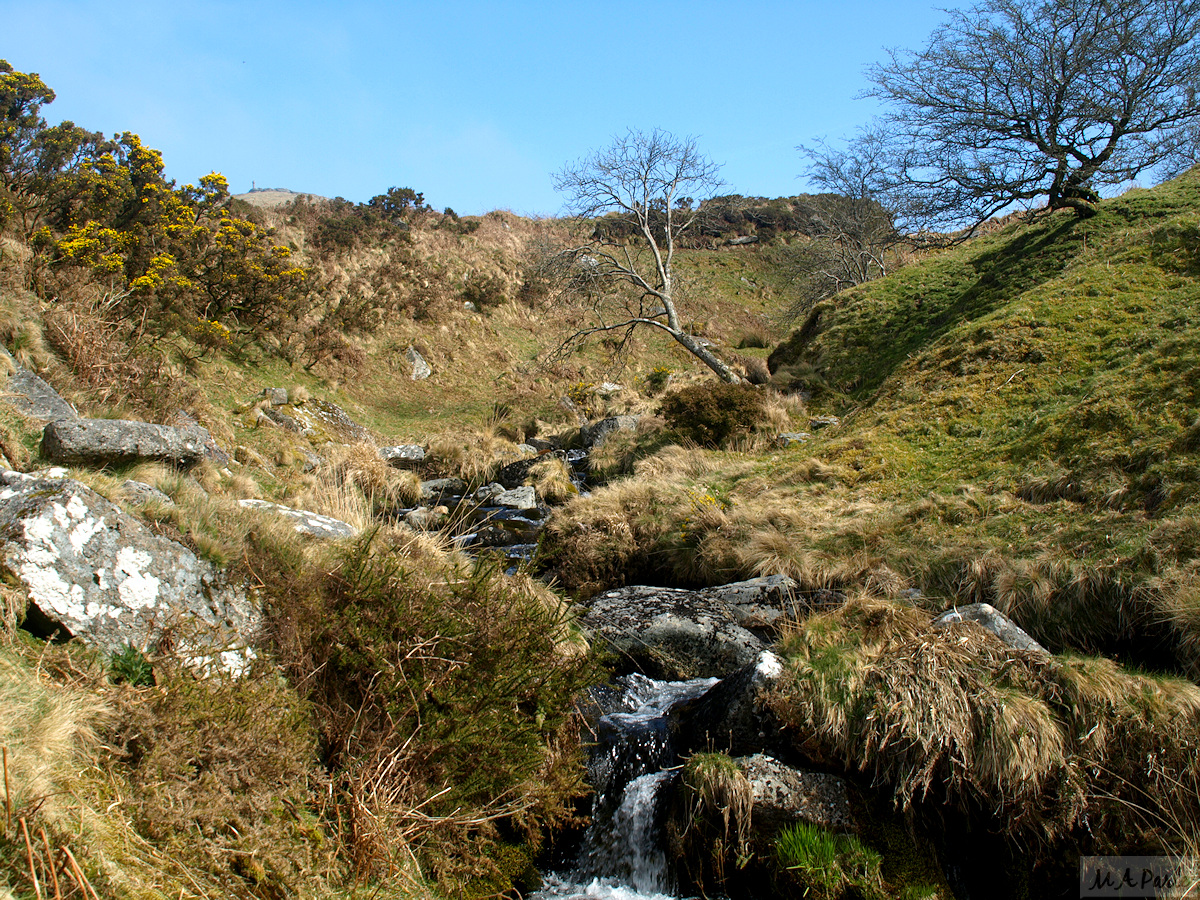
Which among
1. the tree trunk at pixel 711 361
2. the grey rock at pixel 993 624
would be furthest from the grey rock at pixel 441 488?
the grey rock at pixel 993 624

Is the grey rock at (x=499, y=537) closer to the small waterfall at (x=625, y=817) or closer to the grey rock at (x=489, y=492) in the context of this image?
the grey rock at (x=489, y=492)

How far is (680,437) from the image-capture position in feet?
48.9

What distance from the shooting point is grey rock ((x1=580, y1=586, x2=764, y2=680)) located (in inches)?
262

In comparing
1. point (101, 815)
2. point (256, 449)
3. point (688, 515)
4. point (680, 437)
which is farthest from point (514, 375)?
point (101, 815)

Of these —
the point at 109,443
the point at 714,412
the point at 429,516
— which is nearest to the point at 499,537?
the point at 429,516

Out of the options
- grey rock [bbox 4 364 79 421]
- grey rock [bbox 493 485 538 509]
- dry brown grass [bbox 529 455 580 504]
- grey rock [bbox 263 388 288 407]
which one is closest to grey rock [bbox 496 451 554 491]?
dry brown grass [bbox 529 455 580 504]

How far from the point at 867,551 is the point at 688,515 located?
9.54 ft

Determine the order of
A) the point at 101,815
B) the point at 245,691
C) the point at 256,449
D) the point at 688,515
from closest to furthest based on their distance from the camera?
1. the point at 101,815
2. the point at 245,691
3. the point at 688,515
4. the point at 256,449

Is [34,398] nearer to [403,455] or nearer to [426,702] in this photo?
[426,702]

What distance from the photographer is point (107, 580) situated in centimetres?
351

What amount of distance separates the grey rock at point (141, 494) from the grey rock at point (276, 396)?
1118 centimetres

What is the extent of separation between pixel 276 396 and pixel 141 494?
1153 cm

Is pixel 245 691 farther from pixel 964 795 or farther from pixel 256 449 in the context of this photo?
pixel 256 449

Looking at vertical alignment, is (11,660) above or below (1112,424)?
below
